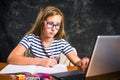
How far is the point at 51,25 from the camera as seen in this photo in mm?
1850

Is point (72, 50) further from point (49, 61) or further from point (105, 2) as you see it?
point (105, 2)

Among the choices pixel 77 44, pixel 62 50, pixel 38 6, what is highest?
pixel 38 6

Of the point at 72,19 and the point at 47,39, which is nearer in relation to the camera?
the point at 47,39

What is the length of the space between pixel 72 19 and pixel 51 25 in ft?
4.09

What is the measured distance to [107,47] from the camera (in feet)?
3.95

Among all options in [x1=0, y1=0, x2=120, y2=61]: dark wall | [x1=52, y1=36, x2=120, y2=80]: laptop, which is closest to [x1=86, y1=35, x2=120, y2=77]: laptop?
[x1=52, y1=36, x2=120, y2=80]: laptop

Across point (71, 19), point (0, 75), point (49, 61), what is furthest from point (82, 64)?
point (71, 19)

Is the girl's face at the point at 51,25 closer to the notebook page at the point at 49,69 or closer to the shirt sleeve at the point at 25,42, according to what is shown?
Answer: the shirt sleeve at the point at 25,42

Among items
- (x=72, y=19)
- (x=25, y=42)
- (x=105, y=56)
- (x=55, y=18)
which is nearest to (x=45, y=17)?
(x=55, y=18)

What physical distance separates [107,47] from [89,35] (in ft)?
6.29

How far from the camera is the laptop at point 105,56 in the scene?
1.16 m

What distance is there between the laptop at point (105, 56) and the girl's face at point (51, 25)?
0.64 meters

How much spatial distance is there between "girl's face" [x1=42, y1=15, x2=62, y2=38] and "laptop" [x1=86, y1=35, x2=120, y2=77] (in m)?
0.64

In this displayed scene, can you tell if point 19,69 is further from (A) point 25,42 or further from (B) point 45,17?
(B) point 45,17
